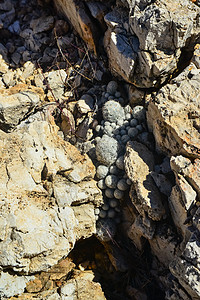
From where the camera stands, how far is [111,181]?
4879 millimetres

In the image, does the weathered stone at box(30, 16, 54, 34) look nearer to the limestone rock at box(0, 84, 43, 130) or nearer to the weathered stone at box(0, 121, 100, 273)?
the limestone rock at box(0, 84, 43, 130)

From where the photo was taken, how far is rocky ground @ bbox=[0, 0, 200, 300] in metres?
4.17

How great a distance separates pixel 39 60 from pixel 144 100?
271cm

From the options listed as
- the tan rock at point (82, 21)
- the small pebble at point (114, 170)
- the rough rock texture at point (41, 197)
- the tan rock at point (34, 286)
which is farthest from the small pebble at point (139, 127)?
the tan rock at point (34, 286)

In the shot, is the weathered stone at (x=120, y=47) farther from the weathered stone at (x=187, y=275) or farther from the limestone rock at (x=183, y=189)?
the weathered stone at (x=187, y=275)

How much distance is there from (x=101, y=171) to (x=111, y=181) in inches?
9.5

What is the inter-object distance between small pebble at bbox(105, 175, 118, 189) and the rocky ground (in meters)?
0.02

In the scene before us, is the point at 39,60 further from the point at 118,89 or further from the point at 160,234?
the point at 160,234

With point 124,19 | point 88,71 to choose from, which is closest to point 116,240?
point 88,71

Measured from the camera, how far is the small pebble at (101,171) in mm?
4965

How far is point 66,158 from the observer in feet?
16.2

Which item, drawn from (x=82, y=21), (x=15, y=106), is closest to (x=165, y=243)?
(x=15, y=106)

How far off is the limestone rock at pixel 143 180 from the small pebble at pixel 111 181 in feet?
1.21

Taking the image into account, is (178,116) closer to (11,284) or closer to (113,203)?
(113,203)
